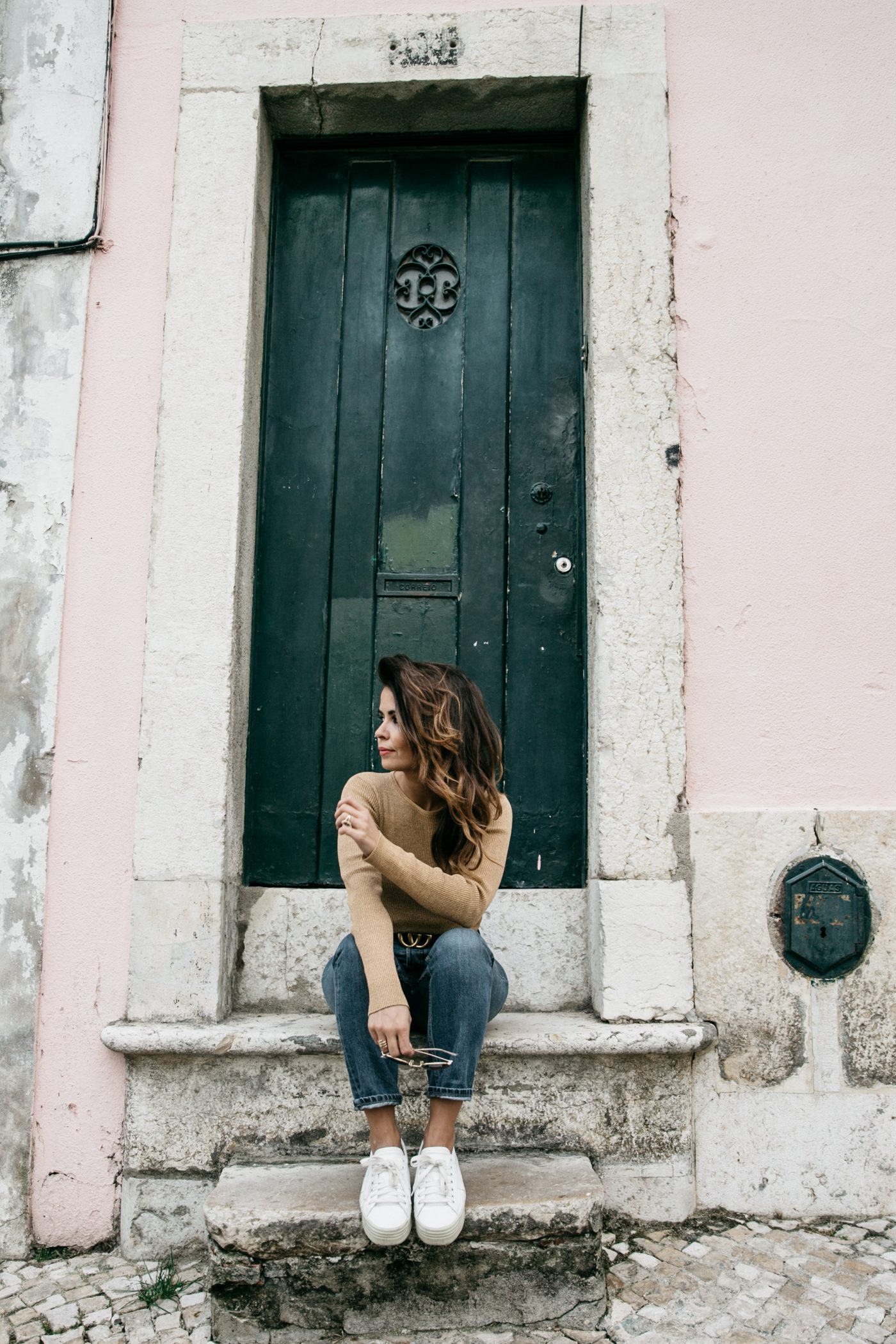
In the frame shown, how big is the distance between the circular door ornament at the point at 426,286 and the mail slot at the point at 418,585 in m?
0.82

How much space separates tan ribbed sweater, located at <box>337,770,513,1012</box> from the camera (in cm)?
206

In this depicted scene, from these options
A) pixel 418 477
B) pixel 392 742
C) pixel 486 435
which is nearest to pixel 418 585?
pixel 418 477

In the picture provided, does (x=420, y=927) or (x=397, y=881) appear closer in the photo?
(x=397, y=881)

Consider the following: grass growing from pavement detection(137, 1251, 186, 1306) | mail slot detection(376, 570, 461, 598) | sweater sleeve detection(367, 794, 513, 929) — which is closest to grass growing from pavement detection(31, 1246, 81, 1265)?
grass growing from pavement detection(137, 1251, 186, 1306)

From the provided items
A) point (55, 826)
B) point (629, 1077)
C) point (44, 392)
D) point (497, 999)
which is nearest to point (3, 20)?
point (44, 392)

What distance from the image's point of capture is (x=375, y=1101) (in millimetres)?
2027

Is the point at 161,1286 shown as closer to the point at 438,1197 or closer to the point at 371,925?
the point at 438,1197

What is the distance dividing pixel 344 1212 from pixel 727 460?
216 cm

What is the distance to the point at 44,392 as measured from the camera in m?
2.79

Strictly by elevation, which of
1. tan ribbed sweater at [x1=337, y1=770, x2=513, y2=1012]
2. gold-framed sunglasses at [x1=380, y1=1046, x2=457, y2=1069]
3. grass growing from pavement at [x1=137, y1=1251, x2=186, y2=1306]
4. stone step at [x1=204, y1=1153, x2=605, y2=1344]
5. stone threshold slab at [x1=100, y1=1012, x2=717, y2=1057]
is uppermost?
tan ribbed sweater at [x1=337, y1=770, x2=513, y2=1012]

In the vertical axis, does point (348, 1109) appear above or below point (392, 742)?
below

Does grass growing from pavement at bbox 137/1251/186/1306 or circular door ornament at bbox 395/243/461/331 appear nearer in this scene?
grass growing from pavement at bbox 137/1251/186/1306

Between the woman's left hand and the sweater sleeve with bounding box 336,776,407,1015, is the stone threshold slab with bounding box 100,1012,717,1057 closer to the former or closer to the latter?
the sweater sleeve with bounding box 336,776,407,1015

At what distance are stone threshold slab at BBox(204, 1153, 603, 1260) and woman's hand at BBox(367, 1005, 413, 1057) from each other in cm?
36
